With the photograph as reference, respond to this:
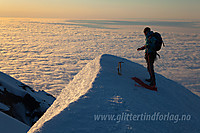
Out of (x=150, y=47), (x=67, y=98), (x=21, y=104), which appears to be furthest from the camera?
(x=21, y=104)

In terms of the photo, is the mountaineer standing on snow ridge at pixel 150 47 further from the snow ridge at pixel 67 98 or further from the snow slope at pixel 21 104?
the snow slope at pixel 21 104

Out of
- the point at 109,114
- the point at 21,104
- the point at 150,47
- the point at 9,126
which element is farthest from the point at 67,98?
the point at 21,104

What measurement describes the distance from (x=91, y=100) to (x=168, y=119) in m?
2.14

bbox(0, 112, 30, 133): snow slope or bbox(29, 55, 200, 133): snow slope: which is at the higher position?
bbox(29, 55, 200, 133): snow slope

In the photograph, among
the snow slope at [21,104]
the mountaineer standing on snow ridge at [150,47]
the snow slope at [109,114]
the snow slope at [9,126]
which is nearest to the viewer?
the snow slope at [109,114]

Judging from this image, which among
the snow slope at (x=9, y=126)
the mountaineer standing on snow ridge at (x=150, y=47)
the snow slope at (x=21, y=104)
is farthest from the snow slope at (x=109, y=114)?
the snow slope at (x=21, y=104)

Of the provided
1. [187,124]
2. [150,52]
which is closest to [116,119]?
[187,124]

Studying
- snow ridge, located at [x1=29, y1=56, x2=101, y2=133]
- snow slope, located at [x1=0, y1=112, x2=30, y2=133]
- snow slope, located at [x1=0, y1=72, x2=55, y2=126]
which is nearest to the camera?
snow ridge, located at [x1=29, y1=56, x2=101, y2=133]

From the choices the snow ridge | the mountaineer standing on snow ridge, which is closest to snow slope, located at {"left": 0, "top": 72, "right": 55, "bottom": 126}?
the snow ridge

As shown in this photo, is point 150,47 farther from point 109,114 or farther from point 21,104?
point 21,104

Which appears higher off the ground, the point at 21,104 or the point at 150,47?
the point at 150,47

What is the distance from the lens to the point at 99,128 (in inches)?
128

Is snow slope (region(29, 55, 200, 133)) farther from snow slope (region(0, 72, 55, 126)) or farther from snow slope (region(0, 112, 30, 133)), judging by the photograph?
snow slope (region(0, 72, 55, 126))

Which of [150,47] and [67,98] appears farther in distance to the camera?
[150,47]
